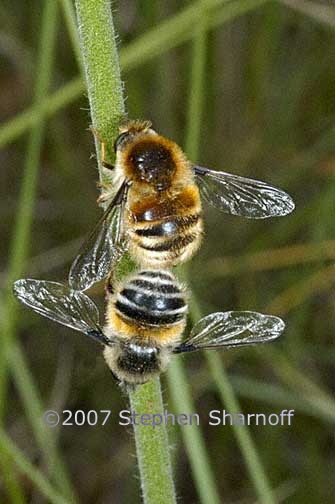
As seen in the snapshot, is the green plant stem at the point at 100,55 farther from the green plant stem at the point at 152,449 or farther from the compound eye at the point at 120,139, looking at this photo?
the green plant stem at the point at 152,449

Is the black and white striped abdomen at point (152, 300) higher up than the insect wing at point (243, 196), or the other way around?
the insect wing at point (243, 196)

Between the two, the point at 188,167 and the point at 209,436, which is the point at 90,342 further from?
the point at 188,167

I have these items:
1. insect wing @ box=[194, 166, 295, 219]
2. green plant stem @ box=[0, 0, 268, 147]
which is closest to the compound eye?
insect wing @ box=[194, 166, 295, 219]

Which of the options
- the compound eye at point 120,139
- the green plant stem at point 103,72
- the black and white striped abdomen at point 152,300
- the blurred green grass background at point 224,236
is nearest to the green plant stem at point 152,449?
the green plant stem at point 103,72

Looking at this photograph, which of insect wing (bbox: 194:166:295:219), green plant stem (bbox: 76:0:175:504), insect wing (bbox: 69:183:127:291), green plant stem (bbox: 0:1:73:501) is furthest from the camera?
green plant stem (bbox: 0:1:73:501)

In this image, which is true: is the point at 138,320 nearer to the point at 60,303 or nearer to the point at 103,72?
the point at 60,303

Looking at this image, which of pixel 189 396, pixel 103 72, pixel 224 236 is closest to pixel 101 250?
pixel 103 72

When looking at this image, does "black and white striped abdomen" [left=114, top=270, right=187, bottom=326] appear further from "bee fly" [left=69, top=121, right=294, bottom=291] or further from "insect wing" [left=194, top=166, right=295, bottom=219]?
"insect wing" [left=194, top=166, right=295, bottom=219]

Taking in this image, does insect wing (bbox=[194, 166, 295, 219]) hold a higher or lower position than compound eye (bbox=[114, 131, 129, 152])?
higher
